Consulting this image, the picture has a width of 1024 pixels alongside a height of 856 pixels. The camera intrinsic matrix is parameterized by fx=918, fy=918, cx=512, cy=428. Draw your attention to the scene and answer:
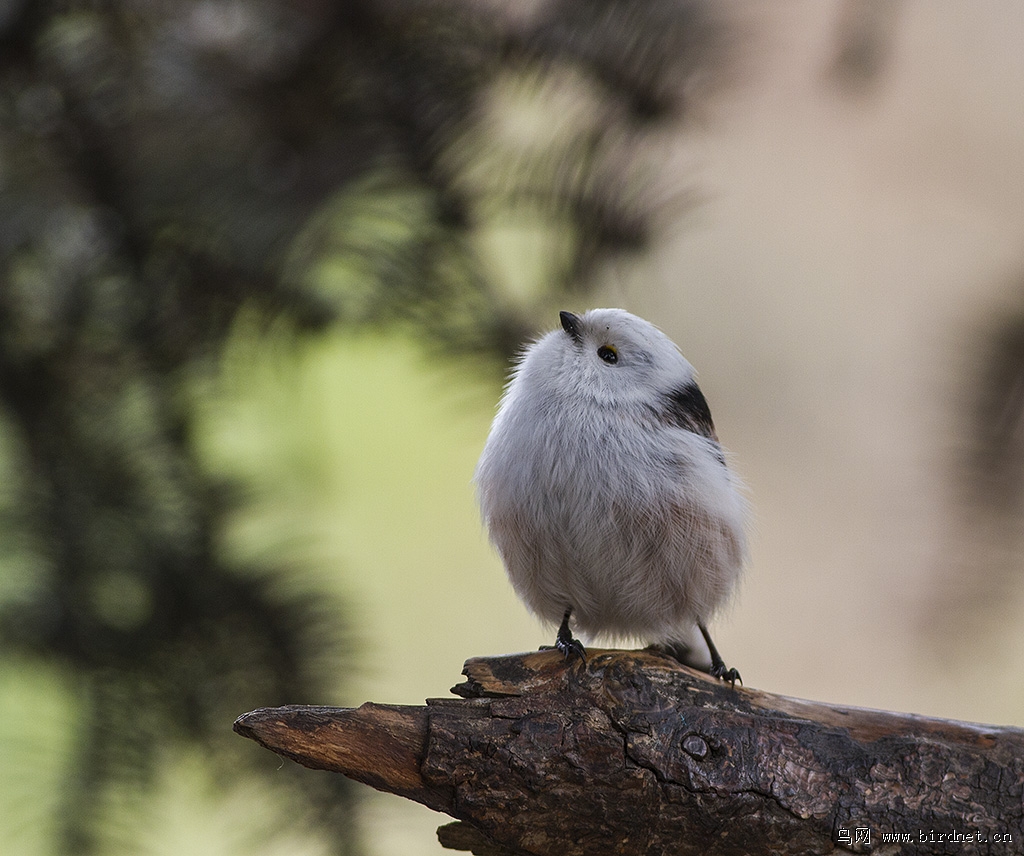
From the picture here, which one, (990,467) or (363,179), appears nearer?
(990,467)

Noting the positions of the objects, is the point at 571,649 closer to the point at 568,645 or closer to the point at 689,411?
the point at 568,645

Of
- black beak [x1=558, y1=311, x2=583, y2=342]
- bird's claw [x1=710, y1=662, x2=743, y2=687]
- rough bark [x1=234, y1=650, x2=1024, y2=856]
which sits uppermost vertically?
black beak [x1=558, y1=311, x2=583, y2=342]

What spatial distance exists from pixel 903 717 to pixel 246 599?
0.55 meters

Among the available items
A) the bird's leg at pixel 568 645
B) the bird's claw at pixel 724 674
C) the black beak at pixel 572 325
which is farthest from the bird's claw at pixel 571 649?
the black beak at pixel 572 325

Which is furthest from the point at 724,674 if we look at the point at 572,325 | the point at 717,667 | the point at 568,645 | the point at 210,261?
the point at 210,261

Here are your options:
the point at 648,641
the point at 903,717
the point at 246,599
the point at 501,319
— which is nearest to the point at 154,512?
the point at 246,599

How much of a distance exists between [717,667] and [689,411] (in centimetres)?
24

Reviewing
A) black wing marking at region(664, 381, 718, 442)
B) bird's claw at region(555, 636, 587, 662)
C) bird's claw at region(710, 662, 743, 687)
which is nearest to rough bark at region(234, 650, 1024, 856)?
bird's claw at region(555, 636, 587, 662)

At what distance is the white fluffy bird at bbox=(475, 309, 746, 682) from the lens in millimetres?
792

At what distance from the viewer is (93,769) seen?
2.59 ft

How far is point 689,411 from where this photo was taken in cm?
87

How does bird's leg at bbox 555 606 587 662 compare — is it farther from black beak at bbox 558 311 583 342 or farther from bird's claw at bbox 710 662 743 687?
black beak at bbox 558 311 583 342

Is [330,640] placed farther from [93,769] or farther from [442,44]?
[442,44]

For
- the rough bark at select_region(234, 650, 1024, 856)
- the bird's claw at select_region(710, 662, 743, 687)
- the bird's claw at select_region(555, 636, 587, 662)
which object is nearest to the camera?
the rough bark at select_region(234, 650, 1024, 856)
